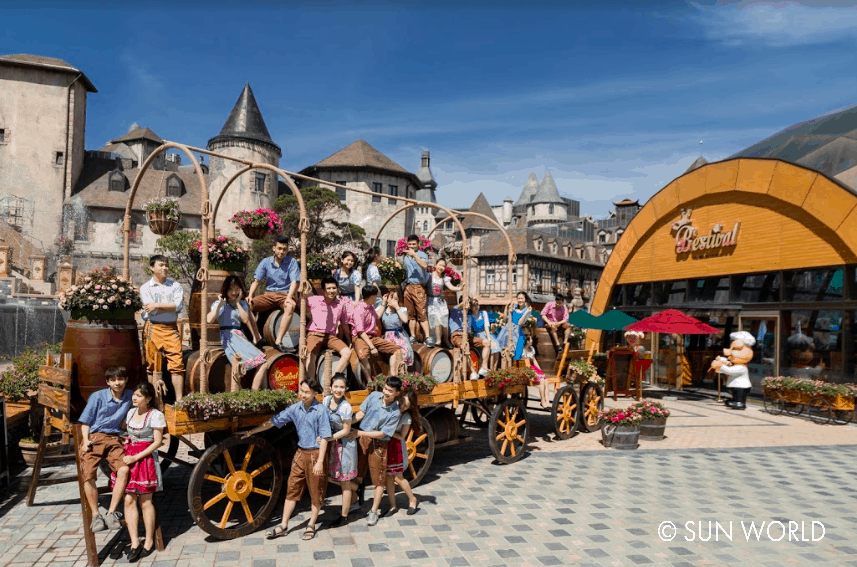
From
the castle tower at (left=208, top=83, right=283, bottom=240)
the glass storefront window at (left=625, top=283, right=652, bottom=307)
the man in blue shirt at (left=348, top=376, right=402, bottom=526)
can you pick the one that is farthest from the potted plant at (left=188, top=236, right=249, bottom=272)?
the castle tower at (left=208, top=83, right=283, bottom=240)

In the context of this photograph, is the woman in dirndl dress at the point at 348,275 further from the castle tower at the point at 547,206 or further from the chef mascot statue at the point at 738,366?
the castle tower at the point at 547,206

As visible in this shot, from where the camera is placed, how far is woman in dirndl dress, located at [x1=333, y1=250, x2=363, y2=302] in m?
7.94

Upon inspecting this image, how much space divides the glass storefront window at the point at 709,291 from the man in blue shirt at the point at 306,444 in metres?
15.3

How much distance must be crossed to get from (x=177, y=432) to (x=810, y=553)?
620cm

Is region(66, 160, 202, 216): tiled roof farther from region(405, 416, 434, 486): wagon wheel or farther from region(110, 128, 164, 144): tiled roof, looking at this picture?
region(405, 416, 434, 486): wagon wheel

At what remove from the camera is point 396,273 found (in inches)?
364

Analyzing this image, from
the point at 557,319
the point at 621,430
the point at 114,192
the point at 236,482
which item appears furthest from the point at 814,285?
the point at 114,192

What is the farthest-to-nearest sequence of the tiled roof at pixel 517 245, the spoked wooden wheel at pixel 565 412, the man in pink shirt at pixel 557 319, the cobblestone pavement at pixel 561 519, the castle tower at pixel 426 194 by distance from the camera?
1. the castle tower at pixel 426 194
2. the tiled roof at pixel 517 245
3. the man in pink shirt at pixel 557 319
4. the spoked wooden wheel at pixel 565 412
5. the cobblestone pavement at pixel 561 519

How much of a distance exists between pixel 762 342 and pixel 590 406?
303 inches

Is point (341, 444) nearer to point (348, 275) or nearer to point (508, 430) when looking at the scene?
point (348, 275)

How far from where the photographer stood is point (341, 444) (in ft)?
20.2

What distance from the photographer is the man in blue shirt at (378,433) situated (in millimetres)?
6412

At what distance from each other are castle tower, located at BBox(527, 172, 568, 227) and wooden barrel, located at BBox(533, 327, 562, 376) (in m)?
92.0

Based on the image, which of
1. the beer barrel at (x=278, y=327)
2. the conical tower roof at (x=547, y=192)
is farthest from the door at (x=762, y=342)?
the conical tower roof at (x=547, y=192)
